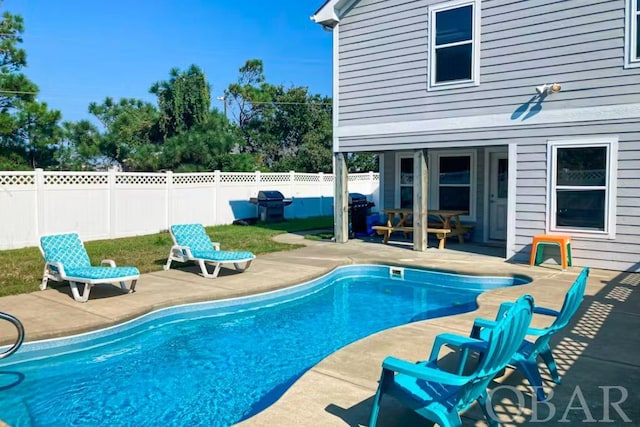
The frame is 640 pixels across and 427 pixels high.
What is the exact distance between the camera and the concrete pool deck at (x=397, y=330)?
353cm

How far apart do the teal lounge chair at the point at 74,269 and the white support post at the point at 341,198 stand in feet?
19.4

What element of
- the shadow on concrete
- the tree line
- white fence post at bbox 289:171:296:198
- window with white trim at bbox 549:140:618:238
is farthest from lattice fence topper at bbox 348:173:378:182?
the shadow on concrete

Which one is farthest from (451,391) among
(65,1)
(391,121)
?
(65,1)

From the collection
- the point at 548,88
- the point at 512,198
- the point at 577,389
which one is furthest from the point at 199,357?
the point at 548,88

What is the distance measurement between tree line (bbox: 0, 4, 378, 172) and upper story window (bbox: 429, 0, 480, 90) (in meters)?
11.9

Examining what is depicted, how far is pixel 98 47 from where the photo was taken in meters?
31.7

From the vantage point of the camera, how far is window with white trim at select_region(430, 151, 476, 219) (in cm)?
1259

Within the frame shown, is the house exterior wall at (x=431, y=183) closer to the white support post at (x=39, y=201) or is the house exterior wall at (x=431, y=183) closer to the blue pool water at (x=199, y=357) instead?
the blue pool water at (x=199, y=357)

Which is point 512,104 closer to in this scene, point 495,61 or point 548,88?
point 548,88

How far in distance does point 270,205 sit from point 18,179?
26.5 feet

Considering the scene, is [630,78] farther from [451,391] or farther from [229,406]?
[229,406]

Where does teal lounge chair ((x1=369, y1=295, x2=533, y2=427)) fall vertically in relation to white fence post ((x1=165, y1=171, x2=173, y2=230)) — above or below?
below

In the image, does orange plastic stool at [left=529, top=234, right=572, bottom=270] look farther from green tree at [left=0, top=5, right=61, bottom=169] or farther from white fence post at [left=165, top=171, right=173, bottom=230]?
green tree at [left=0, top=5, right=61, bottom=169]

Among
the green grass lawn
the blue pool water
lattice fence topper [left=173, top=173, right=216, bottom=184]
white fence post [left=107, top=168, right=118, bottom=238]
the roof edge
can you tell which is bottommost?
the blue pool water
